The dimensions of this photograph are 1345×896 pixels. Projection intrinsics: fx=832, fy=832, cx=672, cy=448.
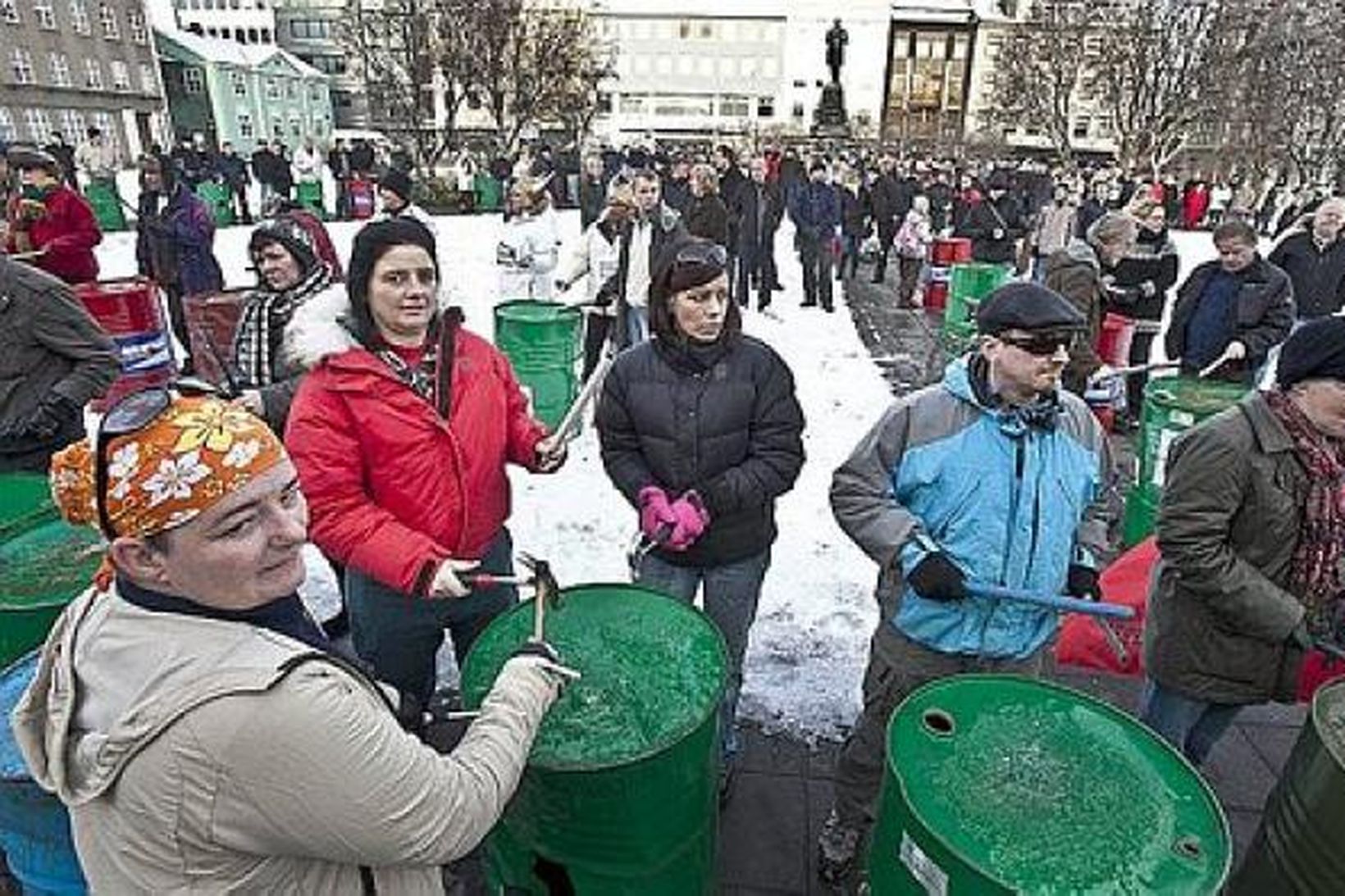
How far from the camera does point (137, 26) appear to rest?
1694 inches

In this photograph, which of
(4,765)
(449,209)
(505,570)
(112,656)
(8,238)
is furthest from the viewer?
(449,209)

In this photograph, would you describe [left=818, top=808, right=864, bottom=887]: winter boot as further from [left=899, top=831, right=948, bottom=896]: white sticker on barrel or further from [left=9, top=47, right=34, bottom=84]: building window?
[left=9, top=47, right=34, bottom=84]: building window

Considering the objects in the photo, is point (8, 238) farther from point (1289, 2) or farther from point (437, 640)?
point (1289, 2)

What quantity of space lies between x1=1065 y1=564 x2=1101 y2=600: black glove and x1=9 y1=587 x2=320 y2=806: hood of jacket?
6.50 feet

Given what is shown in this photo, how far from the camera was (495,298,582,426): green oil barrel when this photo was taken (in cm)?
552

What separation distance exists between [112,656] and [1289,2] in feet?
141

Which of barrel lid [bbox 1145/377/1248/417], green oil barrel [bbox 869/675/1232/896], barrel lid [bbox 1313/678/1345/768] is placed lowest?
barrel lid [bbox 1313/678/1345/768]

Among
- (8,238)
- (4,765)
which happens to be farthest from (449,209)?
(4,765)

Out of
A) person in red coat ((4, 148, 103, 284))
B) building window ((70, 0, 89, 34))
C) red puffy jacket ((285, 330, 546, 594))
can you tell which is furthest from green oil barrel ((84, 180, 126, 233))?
building window ((70, 0, 89, 34))

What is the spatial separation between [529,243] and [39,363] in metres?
4.45

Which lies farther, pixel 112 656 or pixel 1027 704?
pixel 1027 704

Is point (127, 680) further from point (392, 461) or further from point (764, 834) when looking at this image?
point (764, 834)

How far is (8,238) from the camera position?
6.11 meters

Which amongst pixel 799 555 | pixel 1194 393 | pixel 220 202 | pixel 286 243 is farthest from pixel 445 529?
→ pixel 220 202
